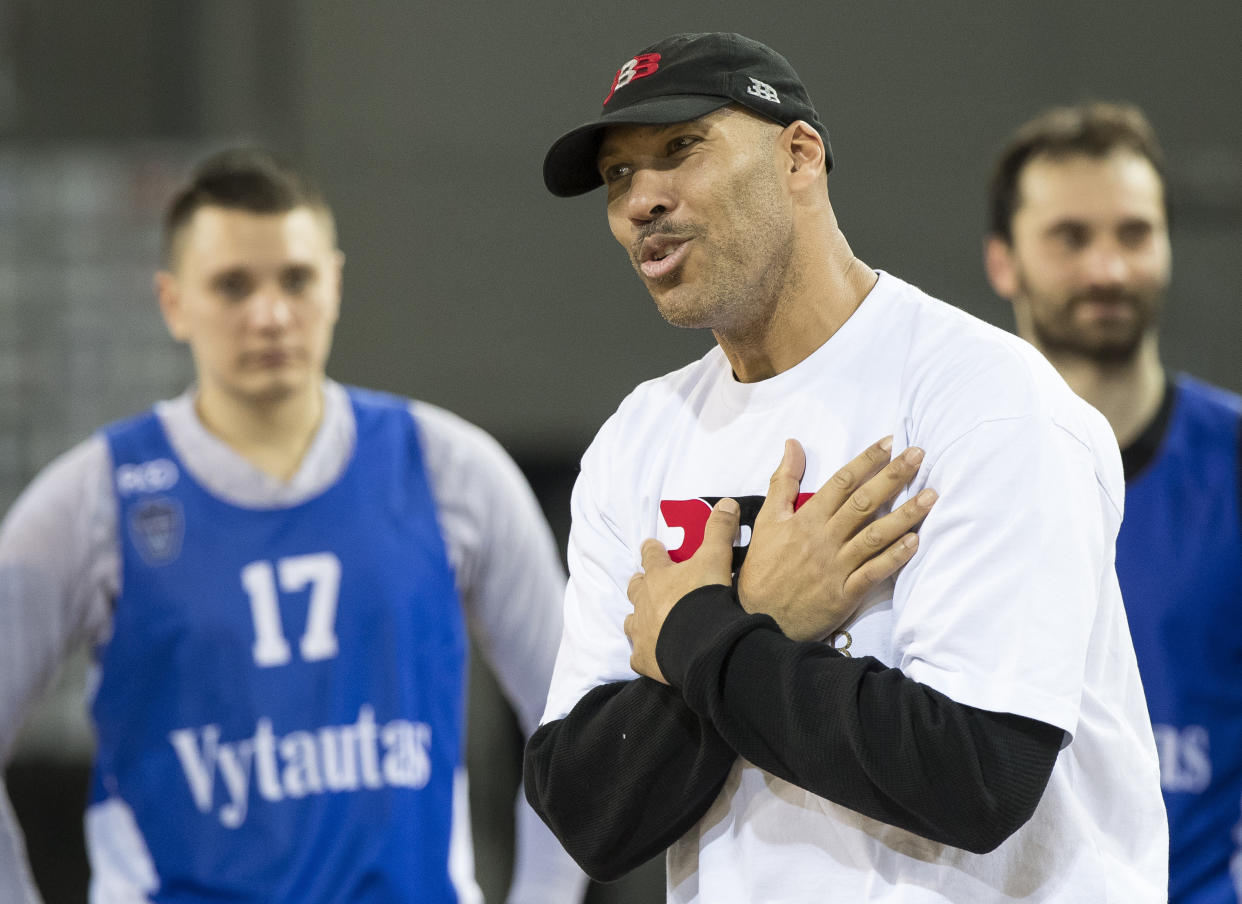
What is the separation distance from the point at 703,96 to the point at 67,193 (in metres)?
5.01

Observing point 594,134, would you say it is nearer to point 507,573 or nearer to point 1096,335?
point 1096,335

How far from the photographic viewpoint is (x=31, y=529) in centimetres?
332

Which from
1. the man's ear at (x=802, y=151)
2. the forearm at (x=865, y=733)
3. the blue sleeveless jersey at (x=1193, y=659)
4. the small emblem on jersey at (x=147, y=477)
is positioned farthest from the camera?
the small emblem on jersey at (x=147, y=477)

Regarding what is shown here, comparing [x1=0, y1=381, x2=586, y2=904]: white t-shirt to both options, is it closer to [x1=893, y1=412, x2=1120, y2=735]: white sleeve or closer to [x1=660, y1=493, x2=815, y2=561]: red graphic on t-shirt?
[x1=660, y1=493, x2=815, y2=561]: red graphic on t-shirt

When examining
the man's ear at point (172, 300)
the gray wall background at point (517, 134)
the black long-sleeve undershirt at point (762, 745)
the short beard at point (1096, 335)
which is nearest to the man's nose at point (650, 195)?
the black long-sleeve undershirt at point (762, 745)

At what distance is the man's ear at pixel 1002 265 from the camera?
3.36 meters

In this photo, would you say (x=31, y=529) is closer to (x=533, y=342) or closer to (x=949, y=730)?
(x=949, y=730)

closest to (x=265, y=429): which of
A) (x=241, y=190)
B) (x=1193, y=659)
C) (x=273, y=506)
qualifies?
(x=273, y=506)

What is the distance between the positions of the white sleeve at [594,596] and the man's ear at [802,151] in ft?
1.35

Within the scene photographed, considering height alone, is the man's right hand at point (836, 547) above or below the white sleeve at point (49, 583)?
above

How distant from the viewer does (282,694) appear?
3236 millimetres

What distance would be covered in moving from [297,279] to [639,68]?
67.1 inches

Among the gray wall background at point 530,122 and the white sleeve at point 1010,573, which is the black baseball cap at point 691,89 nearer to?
the white sleeve at point 1010,573

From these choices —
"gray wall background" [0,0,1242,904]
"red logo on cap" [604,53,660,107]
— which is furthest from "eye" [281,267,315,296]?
"gray wall background" [0,0,1242,904]
